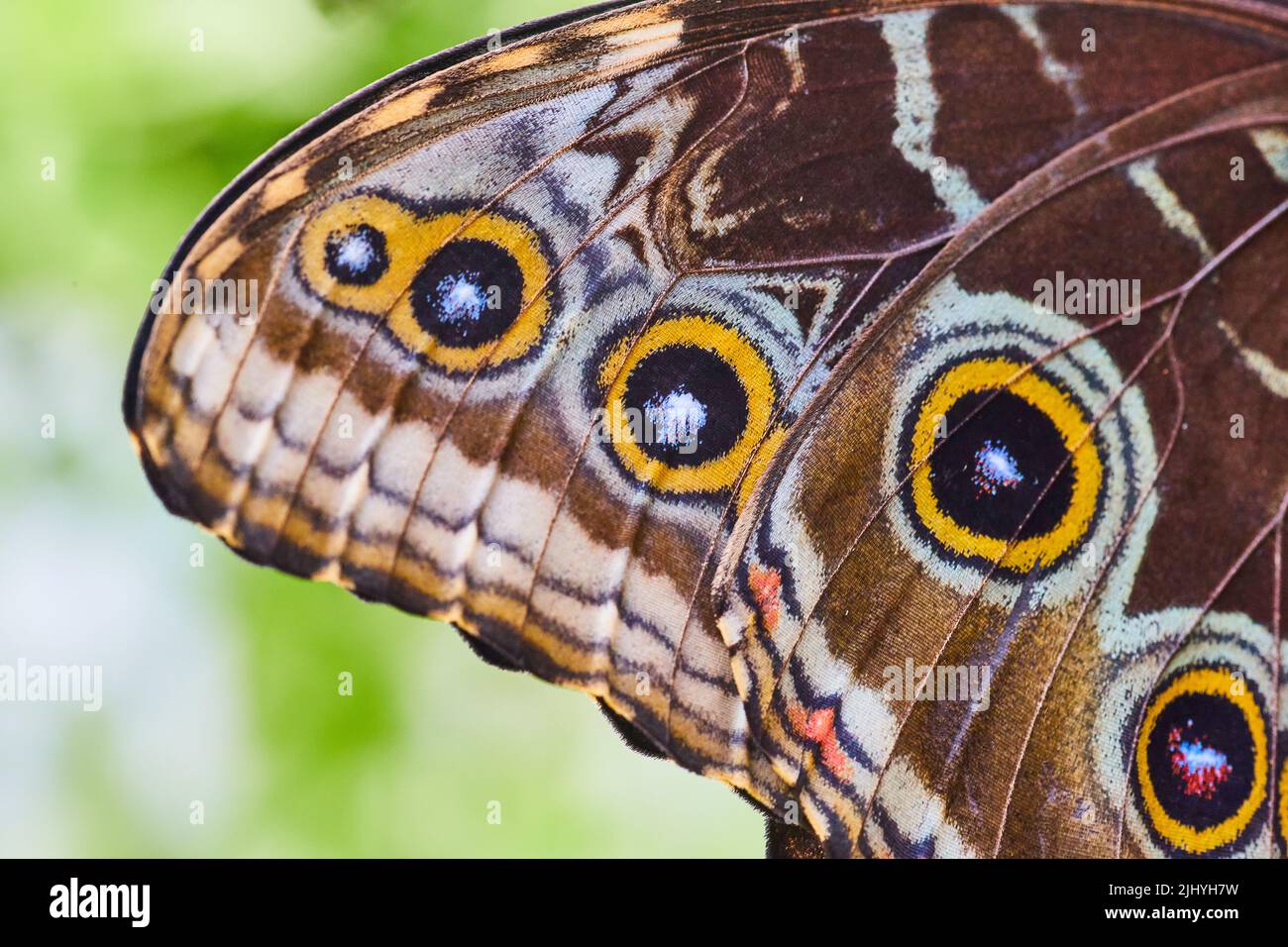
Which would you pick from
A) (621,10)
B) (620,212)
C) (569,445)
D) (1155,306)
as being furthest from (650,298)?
(1155,306)

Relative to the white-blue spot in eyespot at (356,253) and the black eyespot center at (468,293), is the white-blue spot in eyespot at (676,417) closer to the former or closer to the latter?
the black eyespot center at (468,293)

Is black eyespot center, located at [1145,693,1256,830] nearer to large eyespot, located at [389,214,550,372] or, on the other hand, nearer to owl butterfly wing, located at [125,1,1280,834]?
owl butterfly wing, located at [125,1,1280,834]

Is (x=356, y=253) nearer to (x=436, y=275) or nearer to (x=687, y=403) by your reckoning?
(x=436, y=275)

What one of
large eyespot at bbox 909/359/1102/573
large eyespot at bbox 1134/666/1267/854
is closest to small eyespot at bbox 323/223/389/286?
large eyespot at bbox 909/359/1102/573

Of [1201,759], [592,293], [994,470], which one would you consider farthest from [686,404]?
[1201,759]

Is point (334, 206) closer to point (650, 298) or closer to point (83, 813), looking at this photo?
point (650, 298)

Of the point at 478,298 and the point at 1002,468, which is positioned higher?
the point at 478,298

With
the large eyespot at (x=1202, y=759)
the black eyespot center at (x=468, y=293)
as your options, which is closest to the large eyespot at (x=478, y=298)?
the black eyespot center at (x=468, y=293)
